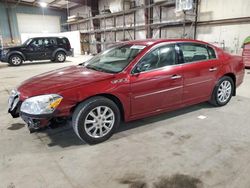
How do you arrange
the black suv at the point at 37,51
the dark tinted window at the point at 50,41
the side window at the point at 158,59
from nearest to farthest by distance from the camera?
the side window at the point at 158,59, the black suv at the point at 37,51, the dark tinted window at the point at 50,41

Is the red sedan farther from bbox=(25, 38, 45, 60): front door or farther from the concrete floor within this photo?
bbox=(25, 38, 45, 60): front door

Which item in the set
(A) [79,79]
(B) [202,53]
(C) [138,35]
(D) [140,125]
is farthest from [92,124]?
(C) [138,35]

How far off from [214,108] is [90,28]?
53.9 ft

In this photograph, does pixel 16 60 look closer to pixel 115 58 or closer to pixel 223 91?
pixel 115 58

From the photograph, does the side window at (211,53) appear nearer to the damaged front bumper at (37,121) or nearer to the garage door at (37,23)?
the damaged front bumper at (37,121)

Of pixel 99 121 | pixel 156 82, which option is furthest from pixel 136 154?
pixel 156 82

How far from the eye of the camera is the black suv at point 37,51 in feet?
35.7

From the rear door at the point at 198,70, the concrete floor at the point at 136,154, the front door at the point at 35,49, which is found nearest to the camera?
the concrete floor at the point at 136,154

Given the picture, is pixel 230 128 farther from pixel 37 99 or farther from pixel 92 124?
pixel 37 99

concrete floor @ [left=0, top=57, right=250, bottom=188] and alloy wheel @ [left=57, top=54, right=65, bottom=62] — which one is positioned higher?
alloy wheel @ [left=57, top=54, right=65, bottom=62]

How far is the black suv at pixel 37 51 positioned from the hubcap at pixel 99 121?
10.1 m

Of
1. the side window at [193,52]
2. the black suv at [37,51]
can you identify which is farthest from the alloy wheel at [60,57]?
the side window at [193,52]

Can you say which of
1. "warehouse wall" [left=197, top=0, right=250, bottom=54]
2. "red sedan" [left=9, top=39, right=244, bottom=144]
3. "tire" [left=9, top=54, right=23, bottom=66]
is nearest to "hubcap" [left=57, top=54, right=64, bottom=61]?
"tire" [left=9, top=54, right=23, bottom=66]

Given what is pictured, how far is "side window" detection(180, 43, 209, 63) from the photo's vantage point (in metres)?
3.24
